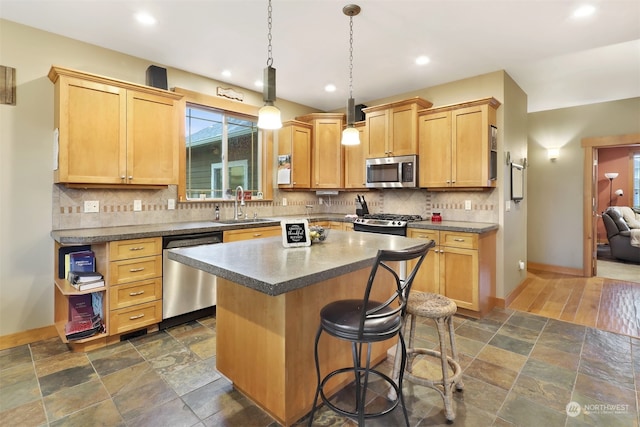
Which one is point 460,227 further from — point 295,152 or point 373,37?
point 295,152

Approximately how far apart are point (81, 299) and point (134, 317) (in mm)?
544

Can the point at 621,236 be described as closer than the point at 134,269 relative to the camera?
No

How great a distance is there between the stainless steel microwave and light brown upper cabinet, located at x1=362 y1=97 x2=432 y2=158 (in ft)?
0.27

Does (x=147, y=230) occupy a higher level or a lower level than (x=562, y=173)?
lower

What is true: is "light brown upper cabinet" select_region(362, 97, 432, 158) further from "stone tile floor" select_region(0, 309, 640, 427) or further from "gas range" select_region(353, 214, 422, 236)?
"stone tile floor" select_region(0, 309, 640, 427)

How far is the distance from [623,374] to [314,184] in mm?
3788

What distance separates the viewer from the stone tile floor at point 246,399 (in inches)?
72.0

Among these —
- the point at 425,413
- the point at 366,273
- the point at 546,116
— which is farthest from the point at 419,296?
the point at 546,116

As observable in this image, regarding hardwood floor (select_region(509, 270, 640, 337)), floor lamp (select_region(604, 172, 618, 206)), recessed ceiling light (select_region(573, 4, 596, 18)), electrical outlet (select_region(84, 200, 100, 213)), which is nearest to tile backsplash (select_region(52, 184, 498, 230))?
electrical outlet (select_region(84, 200, 100, 213))

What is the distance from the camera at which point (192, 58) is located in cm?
341

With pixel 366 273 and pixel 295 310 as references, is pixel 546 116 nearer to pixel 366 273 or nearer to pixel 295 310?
pixel 366 273

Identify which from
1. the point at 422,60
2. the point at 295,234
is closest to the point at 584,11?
the point at 422,60

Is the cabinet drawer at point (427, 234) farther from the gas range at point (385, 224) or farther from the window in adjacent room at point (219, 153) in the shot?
the window in adjacent room at point (219, 153)

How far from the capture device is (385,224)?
3.91m
